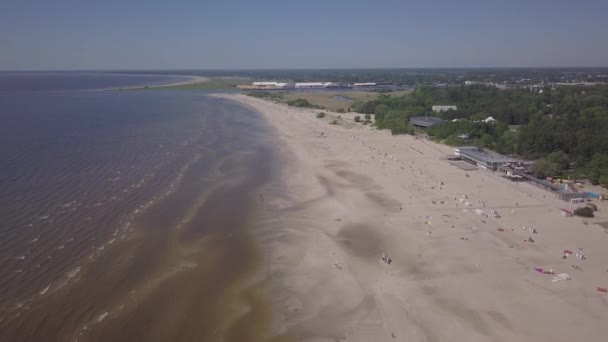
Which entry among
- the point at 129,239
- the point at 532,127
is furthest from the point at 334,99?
the point at 129,239

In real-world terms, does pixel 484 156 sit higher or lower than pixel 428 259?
higher

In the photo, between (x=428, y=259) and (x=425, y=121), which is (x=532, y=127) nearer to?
(x=425, y=121)

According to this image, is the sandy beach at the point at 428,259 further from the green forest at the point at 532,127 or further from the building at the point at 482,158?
the green forest at the point at 532,127

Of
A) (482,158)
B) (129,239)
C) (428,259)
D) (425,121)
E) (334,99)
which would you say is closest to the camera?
(428,259)

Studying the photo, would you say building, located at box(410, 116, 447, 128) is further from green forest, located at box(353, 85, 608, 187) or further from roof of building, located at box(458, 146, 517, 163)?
roof of building, located at box(458, 146, 517, 163)

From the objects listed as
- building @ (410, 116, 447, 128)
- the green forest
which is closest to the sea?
the green forest
